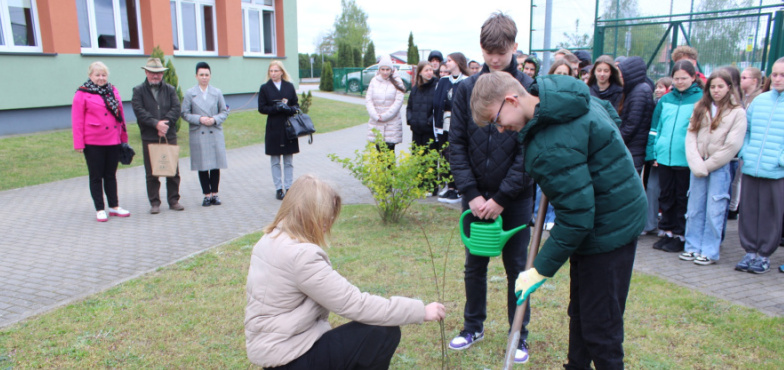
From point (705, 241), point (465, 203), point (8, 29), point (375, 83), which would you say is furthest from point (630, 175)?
point (8, 29)

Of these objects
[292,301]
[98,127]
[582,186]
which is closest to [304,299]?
[292,301]

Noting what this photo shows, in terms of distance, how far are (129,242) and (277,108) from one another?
2.81m

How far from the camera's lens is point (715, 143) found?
203 inches

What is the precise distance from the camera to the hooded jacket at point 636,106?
5.79 m

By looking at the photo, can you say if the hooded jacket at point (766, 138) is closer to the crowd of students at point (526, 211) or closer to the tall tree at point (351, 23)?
the crowd of students at point (526, 211)

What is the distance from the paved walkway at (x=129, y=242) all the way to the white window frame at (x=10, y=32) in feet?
16.0

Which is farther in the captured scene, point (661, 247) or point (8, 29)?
point (8, 29)

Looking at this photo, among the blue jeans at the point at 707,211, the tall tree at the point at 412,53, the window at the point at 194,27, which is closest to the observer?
the blue jeans at the point at 707,211

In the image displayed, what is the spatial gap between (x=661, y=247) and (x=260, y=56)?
55.3ft

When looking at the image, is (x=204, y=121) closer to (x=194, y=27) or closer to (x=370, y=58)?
(x=194, y=27)

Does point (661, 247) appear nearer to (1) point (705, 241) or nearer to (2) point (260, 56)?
(1) point (705, 241)

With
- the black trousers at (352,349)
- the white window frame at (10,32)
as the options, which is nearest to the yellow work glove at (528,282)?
the black trousers at (352,349)

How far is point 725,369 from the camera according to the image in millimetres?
3330

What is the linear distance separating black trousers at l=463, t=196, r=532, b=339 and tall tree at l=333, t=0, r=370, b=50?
224 feet
